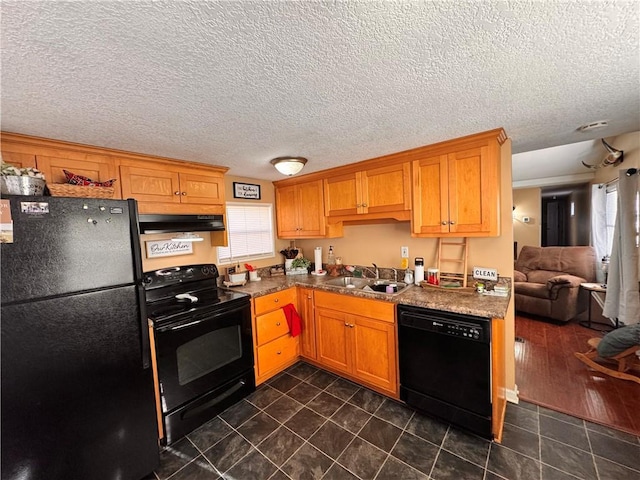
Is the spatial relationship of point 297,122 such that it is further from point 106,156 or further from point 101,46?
point 106,156

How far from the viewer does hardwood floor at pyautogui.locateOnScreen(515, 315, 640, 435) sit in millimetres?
2059

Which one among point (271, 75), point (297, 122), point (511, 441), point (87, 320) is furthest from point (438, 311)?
point (87, 320)

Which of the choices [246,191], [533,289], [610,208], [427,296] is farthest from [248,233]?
[610,208]

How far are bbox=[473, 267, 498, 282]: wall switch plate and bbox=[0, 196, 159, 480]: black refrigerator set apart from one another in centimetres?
265

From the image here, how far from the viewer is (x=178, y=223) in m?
2.27

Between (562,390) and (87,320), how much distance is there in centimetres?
368

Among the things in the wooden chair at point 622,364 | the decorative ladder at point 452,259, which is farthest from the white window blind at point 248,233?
the wooden chair at point 622,364

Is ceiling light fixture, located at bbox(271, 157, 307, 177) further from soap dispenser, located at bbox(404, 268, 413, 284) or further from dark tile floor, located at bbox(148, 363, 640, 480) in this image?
dark tile floor, located at bbox(148, 363, 640, 480)

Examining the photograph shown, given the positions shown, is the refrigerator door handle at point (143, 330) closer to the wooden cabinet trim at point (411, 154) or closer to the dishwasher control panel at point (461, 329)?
the dishwasher control panel at point (461, 329)

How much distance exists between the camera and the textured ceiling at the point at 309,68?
2.78 feet

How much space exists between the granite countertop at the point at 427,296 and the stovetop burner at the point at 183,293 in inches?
9.2

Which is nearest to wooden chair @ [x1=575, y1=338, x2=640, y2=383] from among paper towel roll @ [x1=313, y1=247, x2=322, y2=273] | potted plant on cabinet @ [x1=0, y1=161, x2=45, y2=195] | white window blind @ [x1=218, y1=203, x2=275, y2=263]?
paper towel roll @ [x1=313, y1=247, x2=322, y2=273]

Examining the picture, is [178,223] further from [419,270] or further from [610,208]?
[610,208]

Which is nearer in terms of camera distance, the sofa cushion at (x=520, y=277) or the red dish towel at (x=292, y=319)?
the red dish towel at (x=292, y=319)
